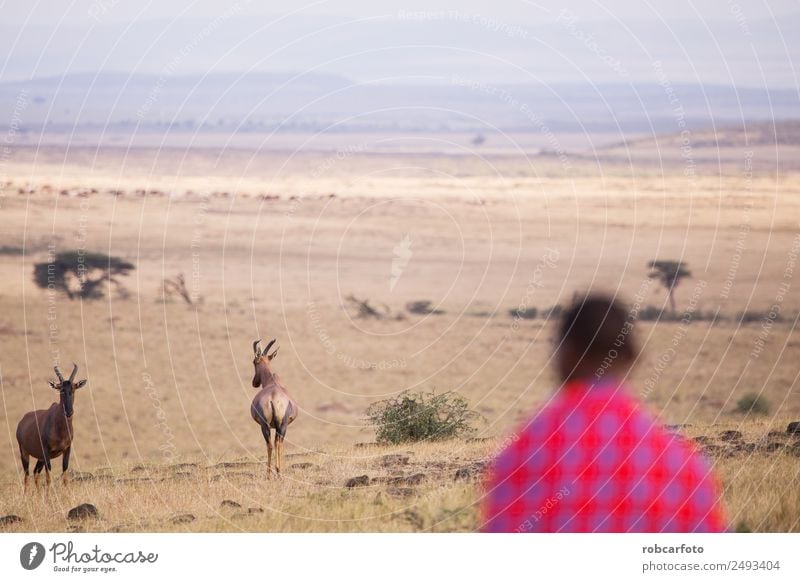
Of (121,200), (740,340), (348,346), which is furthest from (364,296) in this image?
(121,200)

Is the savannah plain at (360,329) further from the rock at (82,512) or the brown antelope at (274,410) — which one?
the brown antelope at (274,410)

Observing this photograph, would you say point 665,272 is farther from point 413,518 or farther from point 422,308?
point 413,518

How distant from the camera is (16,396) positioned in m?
28.9

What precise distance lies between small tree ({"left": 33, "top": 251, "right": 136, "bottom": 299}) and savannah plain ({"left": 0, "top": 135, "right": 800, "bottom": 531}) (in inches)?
21.8

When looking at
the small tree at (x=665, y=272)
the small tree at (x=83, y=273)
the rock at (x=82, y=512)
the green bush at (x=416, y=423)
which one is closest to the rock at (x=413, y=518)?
the rock at (x=82, y=512)

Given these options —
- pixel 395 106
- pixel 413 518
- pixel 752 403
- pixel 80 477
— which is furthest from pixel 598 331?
pixel 395 106

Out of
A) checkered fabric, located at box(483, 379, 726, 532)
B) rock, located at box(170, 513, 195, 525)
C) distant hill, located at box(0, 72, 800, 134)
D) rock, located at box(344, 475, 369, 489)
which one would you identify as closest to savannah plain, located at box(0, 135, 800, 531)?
rock, located at box(170, 513, 195, 525)

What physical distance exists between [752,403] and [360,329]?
1451 centimetres

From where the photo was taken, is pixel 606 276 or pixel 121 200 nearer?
pixel 606 276

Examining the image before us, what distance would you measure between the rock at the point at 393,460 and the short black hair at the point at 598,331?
5.69 metres

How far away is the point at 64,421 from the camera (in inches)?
464

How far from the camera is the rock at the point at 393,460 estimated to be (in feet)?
43.0
